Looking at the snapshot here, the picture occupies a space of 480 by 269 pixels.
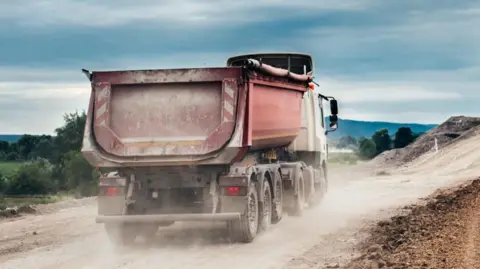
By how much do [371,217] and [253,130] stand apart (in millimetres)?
5606

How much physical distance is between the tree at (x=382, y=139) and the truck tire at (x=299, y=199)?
51746 mm

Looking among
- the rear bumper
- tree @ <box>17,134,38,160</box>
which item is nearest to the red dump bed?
the rear bumper

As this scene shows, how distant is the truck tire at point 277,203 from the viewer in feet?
51.5

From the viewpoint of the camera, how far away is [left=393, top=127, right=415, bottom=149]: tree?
223ft

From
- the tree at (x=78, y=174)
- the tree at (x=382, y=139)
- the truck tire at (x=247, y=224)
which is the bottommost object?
the truck tire at (x=247, y=224)

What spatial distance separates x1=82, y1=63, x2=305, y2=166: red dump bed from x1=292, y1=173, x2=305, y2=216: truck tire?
426 centimetres

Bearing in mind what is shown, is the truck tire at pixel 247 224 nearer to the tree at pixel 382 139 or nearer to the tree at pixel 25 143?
the tree at pixel 382 139

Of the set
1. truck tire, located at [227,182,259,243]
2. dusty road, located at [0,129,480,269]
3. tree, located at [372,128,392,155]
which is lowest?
dusty road, located at [0,129,480,269]

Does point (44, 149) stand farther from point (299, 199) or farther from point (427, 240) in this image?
point (427, 240)

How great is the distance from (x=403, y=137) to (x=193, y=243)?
187 feet

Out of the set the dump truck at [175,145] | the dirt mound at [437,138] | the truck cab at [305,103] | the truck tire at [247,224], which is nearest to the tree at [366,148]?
the dirt mound at [437,138]

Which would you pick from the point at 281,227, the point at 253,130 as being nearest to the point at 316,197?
the point at 281,227

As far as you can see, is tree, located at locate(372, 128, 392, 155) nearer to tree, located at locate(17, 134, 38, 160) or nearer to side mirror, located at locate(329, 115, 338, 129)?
tree, located at locate(17, 134, 38, 160)

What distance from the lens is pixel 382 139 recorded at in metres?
69.8
